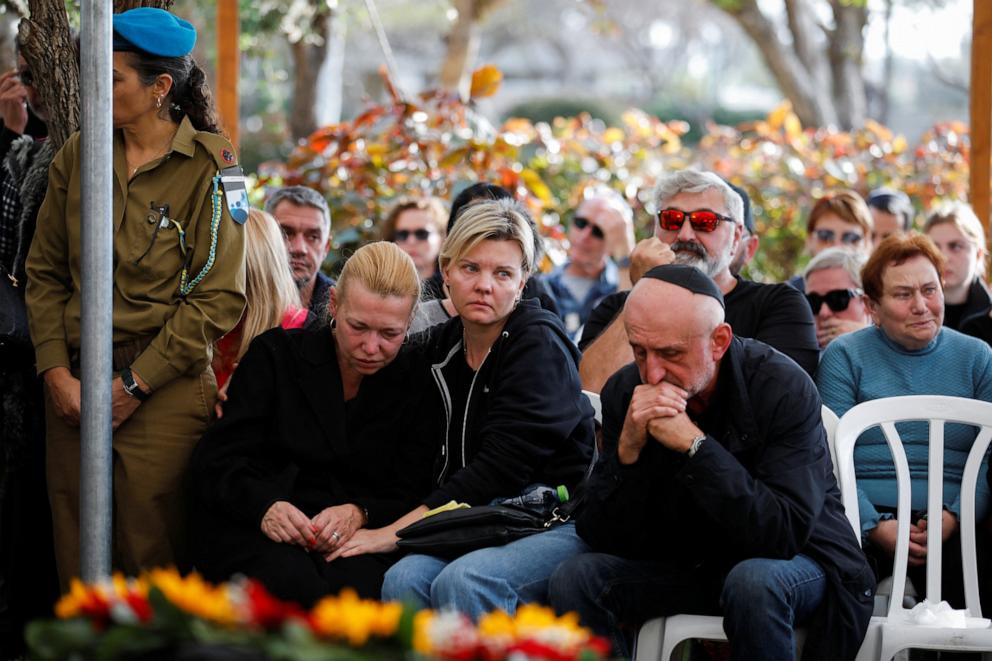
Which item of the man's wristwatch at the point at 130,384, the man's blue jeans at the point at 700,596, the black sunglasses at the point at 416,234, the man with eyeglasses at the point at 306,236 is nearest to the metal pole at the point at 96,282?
the man's wristwatch at the point at 130,384

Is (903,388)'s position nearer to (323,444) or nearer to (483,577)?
(483,577)

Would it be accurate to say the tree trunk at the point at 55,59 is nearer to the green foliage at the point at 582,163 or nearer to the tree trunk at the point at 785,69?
the green foliage at the point at 582,163

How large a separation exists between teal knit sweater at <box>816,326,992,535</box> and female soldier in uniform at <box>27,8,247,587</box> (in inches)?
77.6

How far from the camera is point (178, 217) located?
3.58 meters

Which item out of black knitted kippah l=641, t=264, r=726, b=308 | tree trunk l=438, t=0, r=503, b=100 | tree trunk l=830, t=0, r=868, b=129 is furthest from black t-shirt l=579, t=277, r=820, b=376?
tree trunk l=830, t=0, r=868, b=129

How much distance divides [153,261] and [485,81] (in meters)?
3.75

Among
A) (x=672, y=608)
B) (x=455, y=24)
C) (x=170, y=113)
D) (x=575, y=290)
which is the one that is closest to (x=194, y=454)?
(x=170, y=113)

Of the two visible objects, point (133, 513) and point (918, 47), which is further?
point (918, 47)

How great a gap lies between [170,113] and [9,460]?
3.99ft

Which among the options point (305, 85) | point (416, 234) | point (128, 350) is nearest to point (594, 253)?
point (416, 234)

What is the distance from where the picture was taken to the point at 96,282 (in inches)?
108

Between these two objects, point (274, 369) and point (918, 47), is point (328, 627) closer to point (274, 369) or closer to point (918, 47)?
point (274, 369)

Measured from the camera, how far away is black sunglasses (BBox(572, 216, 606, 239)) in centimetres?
677

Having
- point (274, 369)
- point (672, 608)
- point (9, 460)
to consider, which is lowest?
point (672, 608)
